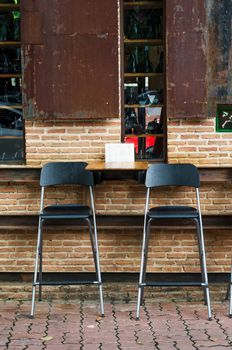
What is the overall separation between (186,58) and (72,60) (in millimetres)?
1081

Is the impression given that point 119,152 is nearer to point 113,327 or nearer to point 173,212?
point 173,212

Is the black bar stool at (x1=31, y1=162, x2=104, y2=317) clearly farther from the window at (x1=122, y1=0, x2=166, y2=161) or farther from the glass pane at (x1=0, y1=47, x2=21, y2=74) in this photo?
the glass pane at (x1=0, y1=47, x2=21, y2=74)

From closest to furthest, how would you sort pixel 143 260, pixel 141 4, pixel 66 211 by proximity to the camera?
pixel 143 260, pixel 66 211, pixel 141 4

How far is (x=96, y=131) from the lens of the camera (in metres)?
8.12

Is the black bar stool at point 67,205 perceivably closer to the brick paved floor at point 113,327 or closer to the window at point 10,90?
the brick paved floor at point 113,327

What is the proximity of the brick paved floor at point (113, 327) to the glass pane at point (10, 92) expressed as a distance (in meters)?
1.96

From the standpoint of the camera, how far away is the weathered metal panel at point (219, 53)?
312 inches

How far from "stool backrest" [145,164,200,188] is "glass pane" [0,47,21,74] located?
1752mm

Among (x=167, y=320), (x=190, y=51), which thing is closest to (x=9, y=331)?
(x=167, y=320)

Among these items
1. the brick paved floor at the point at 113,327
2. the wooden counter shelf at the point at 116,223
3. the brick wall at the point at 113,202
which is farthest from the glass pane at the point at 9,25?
the brick paved floor at the point at 113,327

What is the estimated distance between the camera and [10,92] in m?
8.29

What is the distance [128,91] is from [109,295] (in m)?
2.00

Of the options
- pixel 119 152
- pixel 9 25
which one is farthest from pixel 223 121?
pixel 9 25

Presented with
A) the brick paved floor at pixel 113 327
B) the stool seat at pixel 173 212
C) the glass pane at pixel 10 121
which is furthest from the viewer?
the glass pane at pixel 10 121
